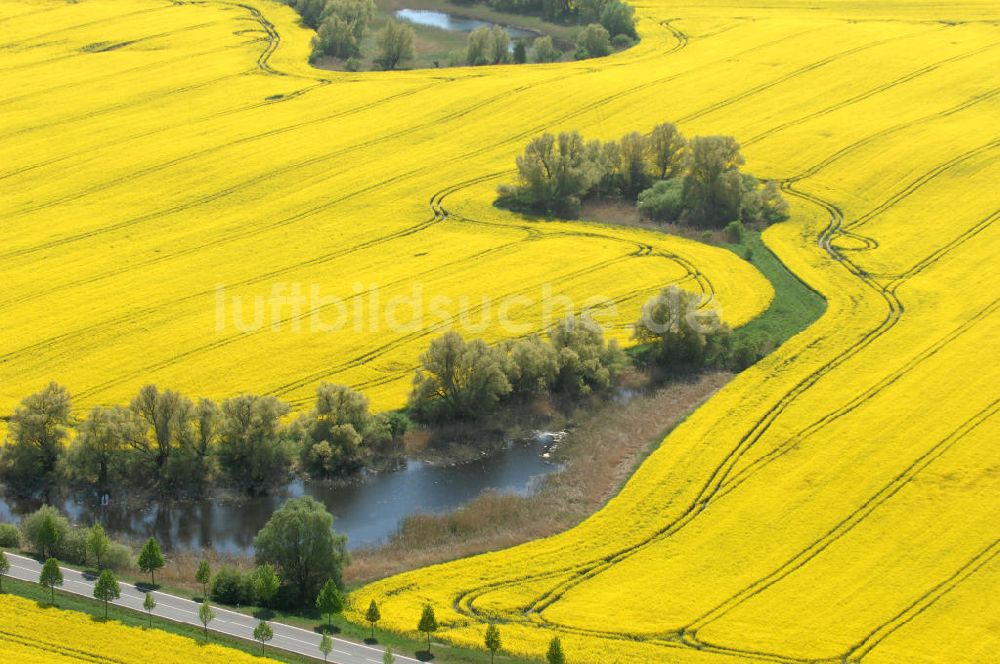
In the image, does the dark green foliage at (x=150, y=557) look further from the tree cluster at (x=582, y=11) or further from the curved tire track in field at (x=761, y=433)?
the tree cluster at (x=582, y=11)

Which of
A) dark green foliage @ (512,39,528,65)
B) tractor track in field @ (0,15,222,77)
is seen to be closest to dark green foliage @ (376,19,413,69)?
dark green foliage @ (512,39,528,65)

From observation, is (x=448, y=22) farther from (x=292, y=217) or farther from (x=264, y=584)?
(x=264, y=584)

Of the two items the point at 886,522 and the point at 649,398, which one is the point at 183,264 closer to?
the point at 649,398

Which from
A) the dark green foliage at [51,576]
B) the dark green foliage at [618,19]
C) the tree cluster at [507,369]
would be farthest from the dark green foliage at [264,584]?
the dark green foliage at [618,19]

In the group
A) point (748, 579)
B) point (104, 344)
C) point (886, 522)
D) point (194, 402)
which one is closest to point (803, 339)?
point (886, 522)

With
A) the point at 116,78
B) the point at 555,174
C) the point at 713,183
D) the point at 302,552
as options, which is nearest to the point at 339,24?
the point at 116,78
